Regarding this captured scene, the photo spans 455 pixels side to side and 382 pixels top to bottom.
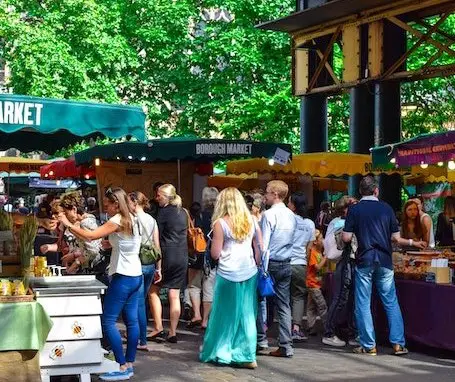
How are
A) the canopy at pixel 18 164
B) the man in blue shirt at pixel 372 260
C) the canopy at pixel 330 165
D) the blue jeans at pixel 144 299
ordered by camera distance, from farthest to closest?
the canopy at pixel 18 164, the canopy at pixel 330 165, the man in blue shirt at pixel 372 260, the blue jeans at pixel 144 299

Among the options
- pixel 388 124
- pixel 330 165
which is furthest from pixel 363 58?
pixel 330 165

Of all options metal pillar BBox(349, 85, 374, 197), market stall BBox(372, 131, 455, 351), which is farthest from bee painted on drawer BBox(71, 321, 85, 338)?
metal pillar BBox(349, 85, 374, 197)

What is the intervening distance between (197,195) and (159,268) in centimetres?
810

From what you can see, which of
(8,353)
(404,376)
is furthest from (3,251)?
(404,376)

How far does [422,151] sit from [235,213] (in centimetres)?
296

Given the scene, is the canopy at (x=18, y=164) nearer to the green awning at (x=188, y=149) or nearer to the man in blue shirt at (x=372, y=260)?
the green awning at (x=188, y=149)

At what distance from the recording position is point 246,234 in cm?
995

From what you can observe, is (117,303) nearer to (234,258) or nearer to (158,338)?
(234,258)

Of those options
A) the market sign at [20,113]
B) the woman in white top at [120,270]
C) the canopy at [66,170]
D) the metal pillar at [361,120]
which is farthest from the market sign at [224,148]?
the market sign at [20,113]

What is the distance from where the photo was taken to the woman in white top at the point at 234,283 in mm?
9922

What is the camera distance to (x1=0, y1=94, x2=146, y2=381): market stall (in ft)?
26.2

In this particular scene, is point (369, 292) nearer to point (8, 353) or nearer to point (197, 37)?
point (8, 353)

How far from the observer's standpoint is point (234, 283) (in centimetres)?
996

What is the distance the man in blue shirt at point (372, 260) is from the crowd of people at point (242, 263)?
0.01m
